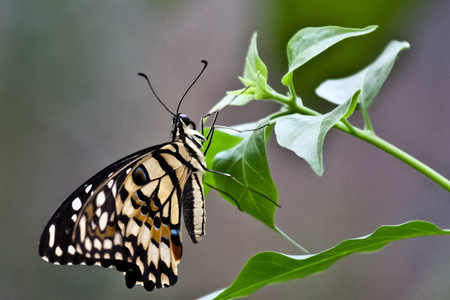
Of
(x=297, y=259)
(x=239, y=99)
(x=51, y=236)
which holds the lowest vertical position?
(x=297, y=259)

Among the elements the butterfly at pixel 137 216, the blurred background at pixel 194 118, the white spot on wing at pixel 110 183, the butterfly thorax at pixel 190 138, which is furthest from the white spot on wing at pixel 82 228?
the blurred background at pixel 194 118

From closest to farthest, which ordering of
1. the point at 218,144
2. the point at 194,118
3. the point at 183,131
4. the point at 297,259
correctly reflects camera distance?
1. the point at 297,259
2. the point at 218,144
3. the point at 183,131
4. the point at 194,118

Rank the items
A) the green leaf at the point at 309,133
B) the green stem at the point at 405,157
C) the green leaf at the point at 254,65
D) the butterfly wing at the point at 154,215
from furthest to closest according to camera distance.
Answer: the butterfly wing at the point at 154,215
the green leaf at the point at 254,65
the green stem at the point at 405,157
the green leaf at the point at 309,133

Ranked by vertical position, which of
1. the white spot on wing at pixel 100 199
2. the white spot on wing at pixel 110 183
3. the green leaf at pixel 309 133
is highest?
the white spot on wing at pixel 110 183

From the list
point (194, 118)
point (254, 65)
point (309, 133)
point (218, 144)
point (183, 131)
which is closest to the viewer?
point (309, 133)

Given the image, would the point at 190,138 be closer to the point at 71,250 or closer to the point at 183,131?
the point at 183,131

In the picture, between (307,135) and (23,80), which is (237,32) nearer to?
(23,80)

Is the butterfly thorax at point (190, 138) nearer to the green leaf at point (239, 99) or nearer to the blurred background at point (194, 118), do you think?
the green leaf at point (239, 99)

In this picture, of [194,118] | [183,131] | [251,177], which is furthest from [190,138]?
[194,118]

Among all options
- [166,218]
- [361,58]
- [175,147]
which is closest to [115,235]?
[166,218]
